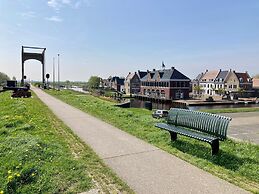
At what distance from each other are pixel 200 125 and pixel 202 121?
0.14m

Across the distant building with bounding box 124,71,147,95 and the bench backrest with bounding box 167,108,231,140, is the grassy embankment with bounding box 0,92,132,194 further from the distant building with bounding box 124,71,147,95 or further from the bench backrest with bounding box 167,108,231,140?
the distant building with bounding box 124,71,147,95

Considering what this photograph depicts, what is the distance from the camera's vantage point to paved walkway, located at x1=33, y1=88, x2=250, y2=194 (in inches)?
183

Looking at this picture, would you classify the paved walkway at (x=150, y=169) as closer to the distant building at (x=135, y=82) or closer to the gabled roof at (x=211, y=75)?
the distant building at (x=135, y=82)

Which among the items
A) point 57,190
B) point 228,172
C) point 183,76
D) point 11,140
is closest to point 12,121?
point 11,140

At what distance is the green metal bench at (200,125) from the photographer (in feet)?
20.6

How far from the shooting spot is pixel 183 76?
6538 centimetres

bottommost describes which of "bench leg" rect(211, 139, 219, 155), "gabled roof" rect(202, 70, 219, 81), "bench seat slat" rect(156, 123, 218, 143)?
"bench leg" rect(211, 139, 219, 155)

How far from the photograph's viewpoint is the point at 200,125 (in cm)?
708

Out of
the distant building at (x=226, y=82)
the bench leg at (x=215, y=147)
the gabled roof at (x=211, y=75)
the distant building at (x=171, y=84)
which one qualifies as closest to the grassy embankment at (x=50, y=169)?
the bench leg at (x=215, y=147)

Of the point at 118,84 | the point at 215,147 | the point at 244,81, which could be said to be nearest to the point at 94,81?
the point at 118,84

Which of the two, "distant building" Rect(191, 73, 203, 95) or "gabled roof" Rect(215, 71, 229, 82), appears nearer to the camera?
"gabled roof" Rect(215, 71, 229, 82)

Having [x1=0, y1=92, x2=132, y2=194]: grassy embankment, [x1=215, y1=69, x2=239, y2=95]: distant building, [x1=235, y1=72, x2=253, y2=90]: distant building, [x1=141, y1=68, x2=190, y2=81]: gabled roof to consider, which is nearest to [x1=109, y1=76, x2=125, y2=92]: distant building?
[x1=141, y1=68, x2=190, y2=81]: gabled roof

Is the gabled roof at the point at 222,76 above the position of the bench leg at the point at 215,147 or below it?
above

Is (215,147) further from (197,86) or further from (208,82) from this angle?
(208,82)
